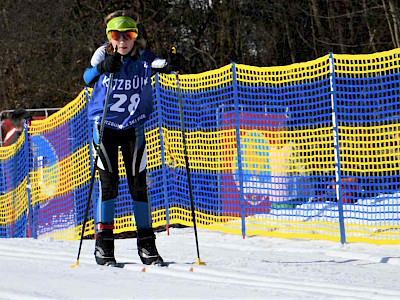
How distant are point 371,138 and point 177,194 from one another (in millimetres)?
2525

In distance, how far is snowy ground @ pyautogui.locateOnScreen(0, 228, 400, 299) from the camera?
248 inches

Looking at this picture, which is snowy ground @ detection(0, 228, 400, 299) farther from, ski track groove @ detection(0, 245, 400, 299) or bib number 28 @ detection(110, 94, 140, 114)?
bib number 28 @ detection(110, 94, 140, 114)

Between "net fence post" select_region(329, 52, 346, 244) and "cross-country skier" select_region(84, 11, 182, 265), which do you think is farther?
"net fence post" select_region(329, 52, 346, 244)

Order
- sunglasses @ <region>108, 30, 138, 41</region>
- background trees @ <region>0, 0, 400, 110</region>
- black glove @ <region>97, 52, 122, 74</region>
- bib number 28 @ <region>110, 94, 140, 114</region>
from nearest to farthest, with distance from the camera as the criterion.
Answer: black glove @ <region>97, 52, 122, 74</region>, sunglasses @ <region>108, 30, 138, 41</region>, bib number 28 @ <region>110, 94, 140, 114</region>, background trees @ <region>0, 0, 400, 110</region>

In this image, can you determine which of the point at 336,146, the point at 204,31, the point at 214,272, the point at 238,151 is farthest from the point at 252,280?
the point at 204,31

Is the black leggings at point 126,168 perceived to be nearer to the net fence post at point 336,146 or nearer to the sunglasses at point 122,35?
the sunglasses at point 122,35

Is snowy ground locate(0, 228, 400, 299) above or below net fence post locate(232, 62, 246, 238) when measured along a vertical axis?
below

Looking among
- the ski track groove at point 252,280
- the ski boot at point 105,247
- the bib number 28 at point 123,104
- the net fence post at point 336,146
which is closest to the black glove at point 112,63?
the bib number 28 at point 123,104

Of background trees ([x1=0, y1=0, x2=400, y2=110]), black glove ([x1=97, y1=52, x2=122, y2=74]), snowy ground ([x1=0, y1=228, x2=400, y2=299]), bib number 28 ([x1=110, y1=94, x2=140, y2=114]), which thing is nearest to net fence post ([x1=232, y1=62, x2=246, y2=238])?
snowy ground ([x1=0, y1=228, x2=400, y2=299])

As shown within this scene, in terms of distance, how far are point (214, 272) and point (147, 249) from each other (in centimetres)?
85

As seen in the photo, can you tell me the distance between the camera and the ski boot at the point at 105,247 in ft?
25.6

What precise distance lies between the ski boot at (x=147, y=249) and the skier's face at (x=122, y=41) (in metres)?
1.48

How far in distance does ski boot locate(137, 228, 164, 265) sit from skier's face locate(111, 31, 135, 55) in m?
1.48

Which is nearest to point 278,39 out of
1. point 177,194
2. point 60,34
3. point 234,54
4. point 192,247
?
point 234,54
